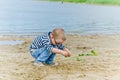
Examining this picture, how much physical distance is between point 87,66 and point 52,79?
4.68 ft

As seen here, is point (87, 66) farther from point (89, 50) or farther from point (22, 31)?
point (22, 31)

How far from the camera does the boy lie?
9117mm

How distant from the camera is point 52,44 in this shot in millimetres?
9273

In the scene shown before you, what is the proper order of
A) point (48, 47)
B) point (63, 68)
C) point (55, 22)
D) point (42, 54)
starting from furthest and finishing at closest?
point (55, 22) < point (42, 54) < point (63, 68) < point (48, 47)

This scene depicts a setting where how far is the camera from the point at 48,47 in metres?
9.15

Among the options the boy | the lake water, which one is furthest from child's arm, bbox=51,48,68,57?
the lake water

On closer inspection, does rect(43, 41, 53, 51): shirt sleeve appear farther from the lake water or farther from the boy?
the lake water

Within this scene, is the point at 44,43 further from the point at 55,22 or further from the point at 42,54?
the point at 55,22

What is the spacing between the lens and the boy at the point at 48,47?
9117 millimetres

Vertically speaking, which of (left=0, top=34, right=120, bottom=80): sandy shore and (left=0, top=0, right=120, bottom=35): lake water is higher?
(left=0, top=34, right=120, bottom=80): sandy shore

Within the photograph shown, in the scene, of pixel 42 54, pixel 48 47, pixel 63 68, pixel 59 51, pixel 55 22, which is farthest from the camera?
pixel 55 22

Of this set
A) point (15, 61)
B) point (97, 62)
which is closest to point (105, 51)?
point (97, 62)

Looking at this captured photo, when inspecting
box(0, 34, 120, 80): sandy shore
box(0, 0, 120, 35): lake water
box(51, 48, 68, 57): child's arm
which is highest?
box(51, 48, 68, 57): child's arm

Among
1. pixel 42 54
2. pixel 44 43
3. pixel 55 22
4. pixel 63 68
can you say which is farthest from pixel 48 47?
pixel 55 22
